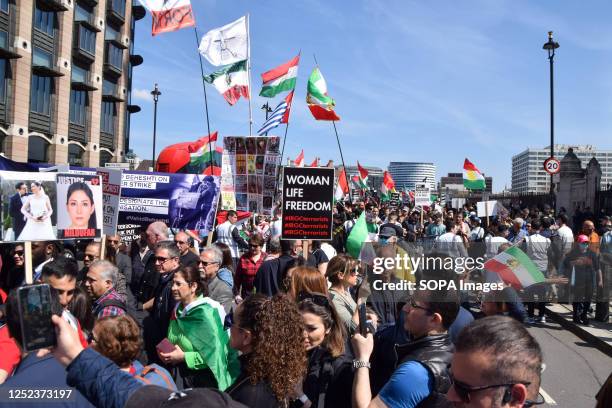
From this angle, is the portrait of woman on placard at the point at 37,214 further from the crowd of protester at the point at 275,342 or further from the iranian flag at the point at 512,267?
the iranian flag at the point at 512,267

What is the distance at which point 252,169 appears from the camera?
35.4 feet

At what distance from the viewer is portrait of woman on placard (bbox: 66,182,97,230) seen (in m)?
6.85

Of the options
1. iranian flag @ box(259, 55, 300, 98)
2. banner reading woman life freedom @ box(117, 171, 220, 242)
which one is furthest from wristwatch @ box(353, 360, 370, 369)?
iranian flag @ box(259, 55, 300, 98)

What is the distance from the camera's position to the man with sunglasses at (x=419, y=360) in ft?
8.69

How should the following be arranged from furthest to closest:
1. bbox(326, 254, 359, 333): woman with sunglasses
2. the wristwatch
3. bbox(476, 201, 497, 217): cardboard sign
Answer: bbox(476, 201, 497, 217): cardboard sign, bbox(326, 254, 359, 333): woman with sunglasses, the wristwatch

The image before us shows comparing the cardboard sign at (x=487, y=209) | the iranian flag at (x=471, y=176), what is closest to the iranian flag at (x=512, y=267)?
the cardboard sign at (x=487, y=209)

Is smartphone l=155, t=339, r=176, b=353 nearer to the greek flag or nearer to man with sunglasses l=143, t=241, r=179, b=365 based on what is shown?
man with sunglasses l=143, t=241, r=179, b=365

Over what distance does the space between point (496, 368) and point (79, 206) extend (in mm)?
6032

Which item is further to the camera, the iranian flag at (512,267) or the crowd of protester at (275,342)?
the iranian flag at (512,267)

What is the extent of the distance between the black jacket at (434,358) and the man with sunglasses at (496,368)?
0.54m

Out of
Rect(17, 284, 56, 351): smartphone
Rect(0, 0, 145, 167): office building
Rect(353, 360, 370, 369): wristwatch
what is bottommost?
Rect(353, 360, 370, 369): wristwatch

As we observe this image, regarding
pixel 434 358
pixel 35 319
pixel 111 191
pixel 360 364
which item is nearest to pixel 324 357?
pixel 360 364

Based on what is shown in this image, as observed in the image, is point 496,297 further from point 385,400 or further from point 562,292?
point 562,292

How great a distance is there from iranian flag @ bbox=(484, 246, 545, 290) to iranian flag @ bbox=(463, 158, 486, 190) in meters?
18.8
